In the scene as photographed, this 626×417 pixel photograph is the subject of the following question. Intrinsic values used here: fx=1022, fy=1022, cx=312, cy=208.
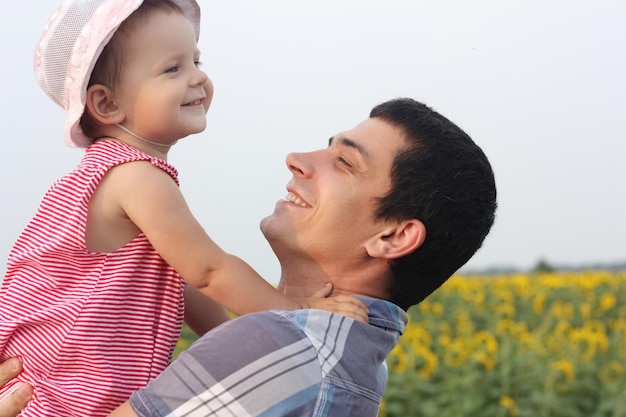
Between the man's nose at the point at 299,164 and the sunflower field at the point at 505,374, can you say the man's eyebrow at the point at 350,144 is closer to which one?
the man's nose at the point at 299,164

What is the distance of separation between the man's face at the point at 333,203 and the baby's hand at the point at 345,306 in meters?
0.19

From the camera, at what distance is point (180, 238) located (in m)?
2.50

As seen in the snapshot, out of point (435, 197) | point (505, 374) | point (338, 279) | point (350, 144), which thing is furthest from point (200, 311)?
point (505, 374)

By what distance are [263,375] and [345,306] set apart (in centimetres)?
35

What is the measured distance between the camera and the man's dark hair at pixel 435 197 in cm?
286

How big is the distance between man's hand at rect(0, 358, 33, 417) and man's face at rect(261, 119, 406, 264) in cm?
75

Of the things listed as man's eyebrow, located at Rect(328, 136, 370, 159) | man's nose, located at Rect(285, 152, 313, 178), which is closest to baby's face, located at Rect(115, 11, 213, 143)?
Answer: man's nose, located at Rect(285, 152, 313, 178)

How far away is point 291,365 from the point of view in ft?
7.81

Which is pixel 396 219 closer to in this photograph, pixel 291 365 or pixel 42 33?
pixel 291 365

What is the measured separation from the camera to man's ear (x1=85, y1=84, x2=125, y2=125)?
8.61 ft

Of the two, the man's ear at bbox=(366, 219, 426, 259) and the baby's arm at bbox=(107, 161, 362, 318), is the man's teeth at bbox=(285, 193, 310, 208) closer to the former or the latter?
the man's ear at bbox=(366, 219, 426, 259)

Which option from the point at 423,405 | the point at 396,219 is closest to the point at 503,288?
the point at 423,405

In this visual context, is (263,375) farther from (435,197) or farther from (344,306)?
(435,197)

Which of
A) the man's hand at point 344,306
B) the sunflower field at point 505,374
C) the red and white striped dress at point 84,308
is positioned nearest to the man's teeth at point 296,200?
the man's hand at point 344,306
